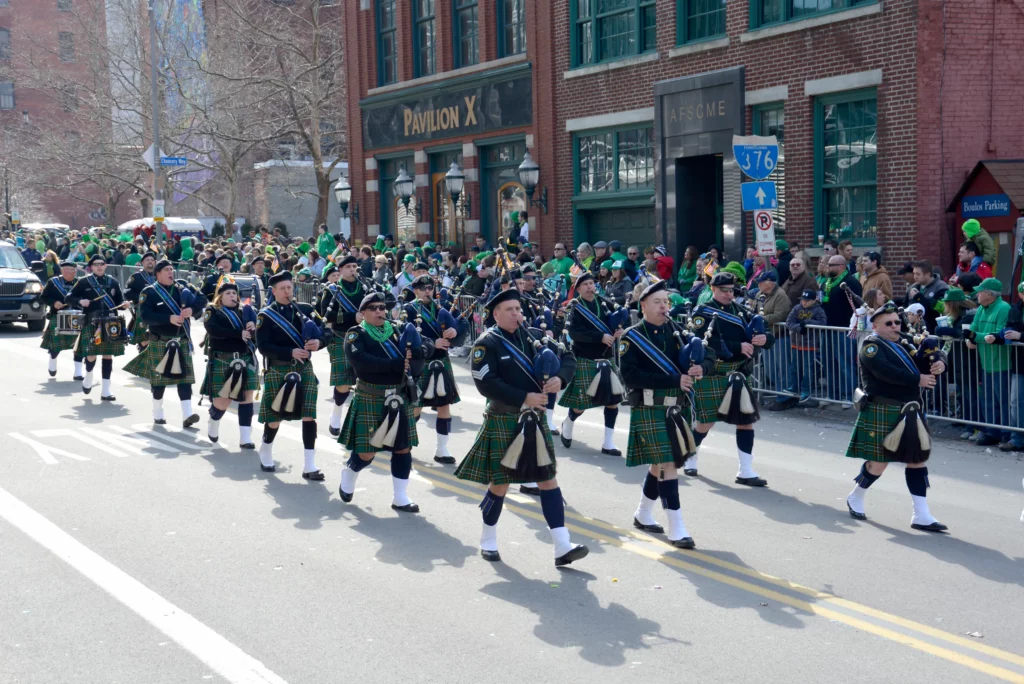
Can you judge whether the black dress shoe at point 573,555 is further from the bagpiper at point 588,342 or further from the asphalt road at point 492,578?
the bagpiper at point 588,342

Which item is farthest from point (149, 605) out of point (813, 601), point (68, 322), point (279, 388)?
point (68, 322)

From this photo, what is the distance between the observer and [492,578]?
807 centimetres

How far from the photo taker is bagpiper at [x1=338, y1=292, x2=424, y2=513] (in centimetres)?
986

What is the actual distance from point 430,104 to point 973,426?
19.6 metres

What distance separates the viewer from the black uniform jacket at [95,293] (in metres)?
17.0

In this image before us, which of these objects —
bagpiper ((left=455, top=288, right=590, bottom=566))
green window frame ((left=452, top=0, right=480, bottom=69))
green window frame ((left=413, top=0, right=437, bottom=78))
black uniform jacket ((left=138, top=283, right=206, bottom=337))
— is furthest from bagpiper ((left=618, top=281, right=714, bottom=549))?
green window frame ((left=413, top=0, right=437, bottom=78))

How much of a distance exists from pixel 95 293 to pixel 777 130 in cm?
1137

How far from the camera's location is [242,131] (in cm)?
3906

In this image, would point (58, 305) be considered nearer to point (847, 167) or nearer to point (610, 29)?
point (610, 29)

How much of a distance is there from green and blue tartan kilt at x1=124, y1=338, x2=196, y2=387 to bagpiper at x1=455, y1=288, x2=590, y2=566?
22.1 ft

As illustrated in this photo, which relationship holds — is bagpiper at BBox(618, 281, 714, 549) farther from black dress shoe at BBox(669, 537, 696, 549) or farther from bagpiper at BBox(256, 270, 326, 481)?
bagpiper at BBox(256, 270, 326, 481)

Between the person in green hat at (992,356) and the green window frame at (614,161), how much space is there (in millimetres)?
11518

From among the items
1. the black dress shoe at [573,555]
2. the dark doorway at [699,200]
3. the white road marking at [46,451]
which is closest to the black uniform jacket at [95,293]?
the white road marking at [46,451]

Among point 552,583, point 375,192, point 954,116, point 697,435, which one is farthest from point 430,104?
point 552,583
